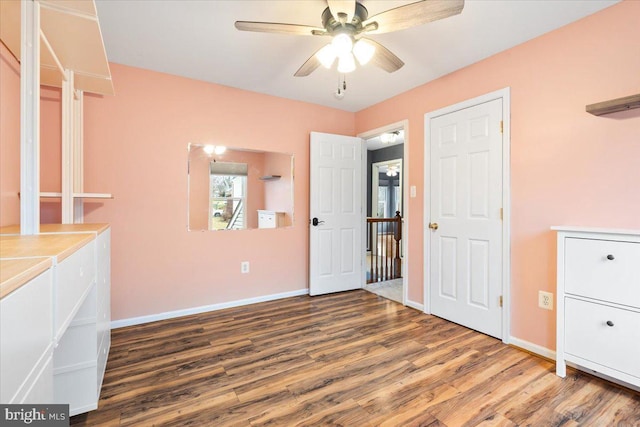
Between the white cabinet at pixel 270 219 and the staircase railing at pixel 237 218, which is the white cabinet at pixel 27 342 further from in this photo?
the white cabinet at pixel 270 219

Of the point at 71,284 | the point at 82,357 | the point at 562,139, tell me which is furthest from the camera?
the point at 562,139

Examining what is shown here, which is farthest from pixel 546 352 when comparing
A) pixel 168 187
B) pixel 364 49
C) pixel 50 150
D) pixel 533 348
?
pixel 50 150

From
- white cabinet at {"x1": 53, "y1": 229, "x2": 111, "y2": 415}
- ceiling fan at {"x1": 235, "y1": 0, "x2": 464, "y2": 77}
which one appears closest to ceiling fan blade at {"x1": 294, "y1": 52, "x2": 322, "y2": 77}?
ceiling fan at {"x1": 235, "y1": 0, "x2": 464, "y2": 77}

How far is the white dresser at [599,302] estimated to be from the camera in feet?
5.32

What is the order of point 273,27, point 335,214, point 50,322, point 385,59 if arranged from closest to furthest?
point 50,322 < point 273,27 < point 385,59 < point 335,214

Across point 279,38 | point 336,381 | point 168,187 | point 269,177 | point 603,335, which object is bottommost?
point 336,381

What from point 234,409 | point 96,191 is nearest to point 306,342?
point 234,409

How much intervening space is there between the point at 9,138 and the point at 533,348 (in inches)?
153

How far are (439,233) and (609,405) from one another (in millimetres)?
1612

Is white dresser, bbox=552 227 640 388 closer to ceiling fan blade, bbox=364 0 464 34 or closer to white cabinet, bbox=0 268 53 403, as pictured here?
ceiling fan blade, bbox=364 0 464 34

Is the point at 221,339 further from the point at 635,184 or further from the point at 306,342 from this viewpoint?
the point at 635,184

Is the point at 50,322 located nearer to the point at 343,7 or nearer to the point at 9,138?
the point at 9,138

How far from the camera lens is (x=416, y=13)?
1.50m

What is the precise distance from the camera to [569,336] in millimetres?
1869
